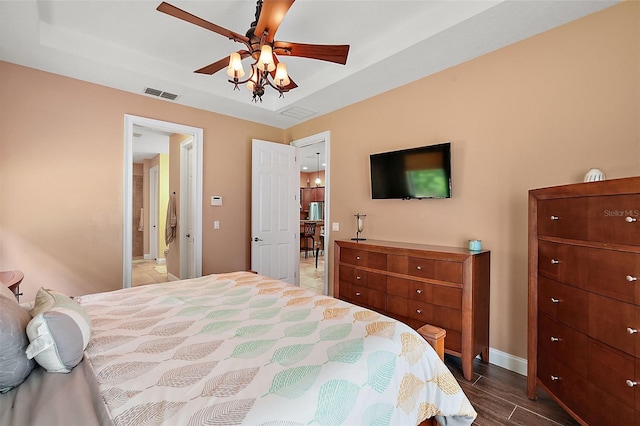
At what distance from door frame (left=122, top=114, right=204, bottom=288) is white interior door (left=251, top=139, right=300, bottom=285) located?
693 millimetres

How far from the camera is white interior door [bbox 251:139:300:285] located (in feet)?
13.7

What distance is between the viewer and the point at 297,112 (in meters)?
4.10

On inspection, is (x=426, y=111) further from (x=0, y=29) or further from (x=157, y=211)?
(x=157, y=211)

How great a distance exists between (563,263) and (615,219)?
411mm

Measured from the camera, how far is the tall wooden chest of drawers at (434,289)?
2285 millimetres

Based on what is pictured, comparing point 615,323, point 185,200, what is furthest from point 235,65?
point 185,200

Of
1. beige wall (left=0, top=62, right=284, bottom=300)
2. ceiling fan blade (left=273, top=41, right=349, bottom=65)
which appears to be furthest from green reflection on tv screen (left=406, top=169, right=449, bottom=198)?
beige wall (left=0, top=62, right=284, bottom=300)

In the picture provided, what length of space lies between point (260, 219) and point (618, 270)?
361 centimetres

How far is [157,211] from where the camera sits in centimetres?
686

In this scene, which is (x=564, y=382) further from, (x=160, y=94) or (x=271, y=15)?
(x=160, y=94)

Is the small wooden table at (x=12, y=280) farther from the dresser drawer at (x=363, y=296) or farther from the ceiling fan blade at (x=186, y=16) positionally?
the dresser drawer at (x=363, y=296)

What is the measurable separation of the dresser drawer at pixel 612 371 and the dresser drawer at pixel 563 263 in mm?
326

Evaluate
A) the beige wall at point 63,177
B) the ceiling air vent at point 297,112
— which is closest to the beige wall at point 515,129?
the ceiling air vent at point 297,112

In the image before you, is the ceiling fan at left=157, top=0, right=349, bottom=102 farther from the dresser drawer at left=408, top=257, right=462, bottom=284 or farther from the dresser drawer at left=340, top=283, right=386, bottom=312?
the dresser drawer at left=340, top=283, right=386, bottom=312
